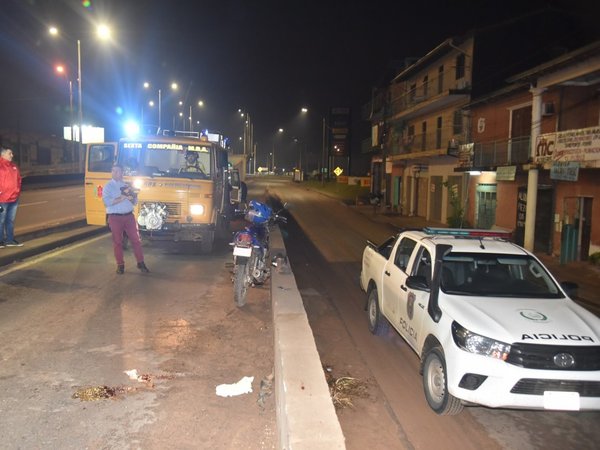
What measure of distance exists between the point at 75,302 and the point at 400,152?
3179cm

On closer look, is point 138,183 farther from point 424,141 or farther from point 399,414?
point 424,141

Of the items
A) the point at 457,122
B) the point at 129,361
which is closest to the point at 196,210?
the point at 129,361

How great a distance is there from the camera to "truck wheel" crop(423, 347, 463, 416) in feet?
14.7

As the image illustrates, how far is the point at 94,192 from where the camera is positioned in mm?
13328

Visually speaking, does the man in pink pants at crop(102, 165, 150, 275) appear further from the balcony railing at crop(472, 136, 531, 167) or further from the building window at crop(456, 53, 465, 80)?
the building window at crop(456, 53, 465, 80)

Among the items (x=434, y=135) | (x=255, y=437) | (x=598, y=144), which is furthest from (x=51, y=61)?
(x=255, y=437)

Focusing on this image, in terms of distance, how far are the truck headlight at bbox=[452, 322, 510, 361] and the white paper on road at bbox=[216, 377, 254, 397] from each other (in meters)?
1.91

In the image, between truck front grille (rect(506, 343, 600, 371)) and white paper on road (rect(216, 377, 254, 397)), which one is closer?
truck front grille (rect(506, 343, 600, 371))

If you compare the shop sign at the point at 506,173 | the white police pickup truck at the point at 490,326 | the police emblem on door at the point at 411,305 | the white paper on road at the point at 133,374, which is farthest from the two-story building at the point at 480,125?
the white paper on road at the point at 133,374

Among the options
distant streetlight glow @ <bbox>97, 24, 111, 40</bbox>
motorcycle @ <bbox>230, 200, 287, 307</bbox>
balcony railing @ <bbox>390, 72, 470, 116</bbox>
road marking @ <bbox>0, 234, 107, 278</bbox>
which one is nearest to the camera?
motorcycle @ <bbox>230, 200, 287, 307</bbox>

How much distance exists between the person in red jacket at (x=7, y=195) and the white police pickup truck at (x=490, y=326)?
26.7ft

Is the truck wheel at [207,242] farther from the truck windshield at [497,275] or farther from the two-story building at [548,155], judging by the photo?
the two-story building at [548,155]

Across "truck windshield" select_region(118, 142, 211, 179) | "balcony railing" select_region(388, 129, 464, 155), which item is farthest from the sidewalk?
"balcony railing" select_region(388, 129, 464, 155)

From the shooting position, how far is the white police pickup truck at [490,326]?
13.6 ft
